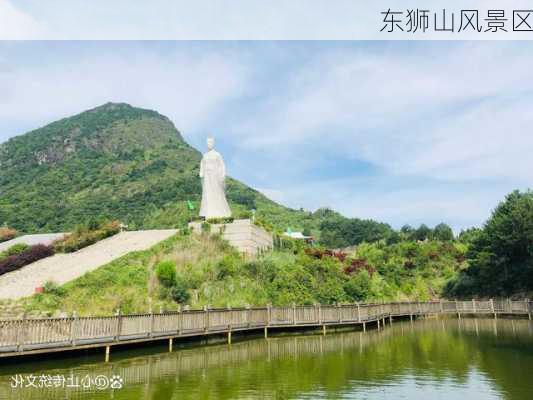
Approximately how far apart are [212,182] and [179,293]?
32.3 feet

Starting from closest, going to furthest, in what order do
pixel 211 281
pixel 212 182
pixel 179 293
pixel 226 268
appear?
pixel 179 293
pixel 211 281
pixel 226 268
pixel 212 182

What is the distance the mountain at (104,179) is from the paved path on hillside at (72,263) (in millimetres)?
18745

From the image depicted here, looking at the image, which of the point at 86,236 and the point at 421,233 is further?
the point at 421,233

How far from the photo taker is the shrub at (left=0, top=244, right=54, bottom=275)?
27688 millimetres

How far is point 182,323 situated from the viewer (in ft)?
55.2

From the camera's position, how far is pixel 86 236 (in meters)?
32.2

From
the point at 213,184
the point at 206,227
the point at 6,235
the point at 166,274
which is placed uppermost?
the point at 213,184

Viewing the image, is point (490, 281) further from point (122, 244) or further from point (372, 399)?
point (372, 399)

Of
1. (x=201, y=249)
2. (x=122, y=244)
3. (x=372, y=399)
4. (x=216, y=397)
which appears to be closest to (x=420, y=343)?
(x=372, y=399)

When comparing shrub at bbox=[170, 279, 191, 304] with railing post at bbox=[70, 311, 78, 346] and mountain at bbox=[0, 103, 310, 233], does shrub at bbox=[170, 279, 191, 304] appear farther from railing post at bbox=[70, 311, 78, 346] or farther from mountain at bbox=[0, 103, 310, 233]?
mountain at bbox=[0, 103, 310, 233]

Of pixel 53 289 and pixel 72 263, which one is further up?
pixel 72 263

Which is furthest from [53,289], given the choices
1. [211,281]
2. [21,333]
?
[21,333]

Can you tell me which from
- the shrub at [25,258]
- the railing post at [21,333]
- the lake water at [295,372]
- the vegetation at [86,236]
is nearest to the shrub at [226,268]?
the lake water at [295,372]

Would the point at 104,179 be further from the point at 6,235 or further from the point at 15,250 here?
the point at 15,250
